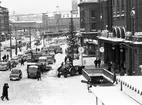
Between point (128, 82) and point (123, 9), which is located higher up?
point (123, 9)

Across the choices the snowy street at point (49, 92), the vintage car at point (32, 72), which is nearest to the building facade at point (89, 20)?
the vintage car at point (32, 72)

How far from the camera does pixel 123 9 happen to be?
147 ft

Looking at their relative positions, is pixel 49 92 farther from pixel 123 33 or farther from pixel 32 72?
pixel 123 33

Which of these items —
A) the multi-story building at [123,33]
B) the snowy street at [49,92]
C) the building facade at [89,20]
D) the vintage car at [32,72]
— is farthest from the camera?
the building facade at [89,20]

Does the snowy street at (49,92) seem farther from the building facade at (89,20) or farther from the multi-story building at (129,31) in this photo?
the building facade at (89,20)

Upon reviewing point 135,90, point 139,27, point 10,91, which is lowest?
point 10,91

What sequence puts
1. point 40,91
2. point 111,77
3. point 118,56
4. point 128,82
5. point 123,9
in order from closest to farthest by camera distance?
1. point 128,82
2. point 40,91
3. point 111,77
4. point 123,9
5. point 118,56

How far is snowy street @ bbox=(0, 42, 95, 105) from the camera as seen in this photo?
28.7m

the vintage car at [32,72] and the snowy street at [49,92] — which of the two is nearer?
the snowy street at [49,92]

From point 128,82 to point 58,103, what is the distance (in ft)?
36.7

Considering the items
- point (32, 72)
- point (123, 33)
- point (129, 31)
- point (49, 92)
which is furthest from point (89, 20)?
point (49, 92)

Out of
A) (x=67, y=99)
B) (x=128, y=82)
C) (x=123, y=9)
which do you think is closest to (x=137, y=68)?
(x=123, y=9)

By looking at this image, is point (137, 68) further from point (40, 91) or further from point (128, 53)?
point (40, 91)

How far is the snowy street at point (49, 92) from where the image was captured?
28733 millimetres
